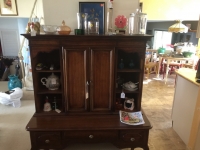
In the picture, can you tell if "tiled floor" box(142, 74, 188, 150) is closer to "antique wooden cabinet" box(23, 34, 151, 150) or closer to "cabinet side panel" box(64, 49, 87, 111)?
"antique wooden cabinet" box(23, 34, 151, 150)

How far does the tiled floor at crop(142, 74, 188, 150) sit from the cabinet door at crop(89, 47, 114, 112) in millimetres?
951

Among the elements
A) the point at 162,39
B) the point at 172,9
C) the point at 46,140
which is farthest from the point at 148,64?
the point at 46,140

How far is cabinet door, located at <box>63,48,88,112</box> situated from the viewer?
5.99ft

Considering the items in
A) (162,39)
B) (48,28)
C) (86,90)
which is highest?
(162,39)

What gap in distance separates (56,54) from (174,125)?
2090mm

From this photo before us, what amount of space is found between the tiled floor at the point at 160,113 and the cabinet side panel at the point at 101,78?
0.95 meters

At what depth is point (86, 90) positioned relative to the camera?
1959 millimetres

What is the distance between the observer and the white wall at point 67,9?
77.6 inches

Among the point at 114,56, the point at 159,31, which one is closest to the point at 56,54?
the point at 114,56

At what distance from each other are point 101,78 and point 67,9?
3.00 feet

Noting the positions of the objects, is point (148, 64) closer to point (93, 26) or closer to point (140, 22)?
point (140, 22)

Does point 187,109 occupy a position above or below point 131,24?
below

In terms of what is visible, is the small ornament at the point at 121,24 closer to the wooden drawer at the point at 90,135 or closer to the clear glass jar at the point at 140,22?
the clear glass jar at the point at 140,22

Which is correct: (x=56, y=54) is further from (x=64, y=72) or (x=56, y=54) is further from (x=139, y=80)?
(x=139, y=80)
